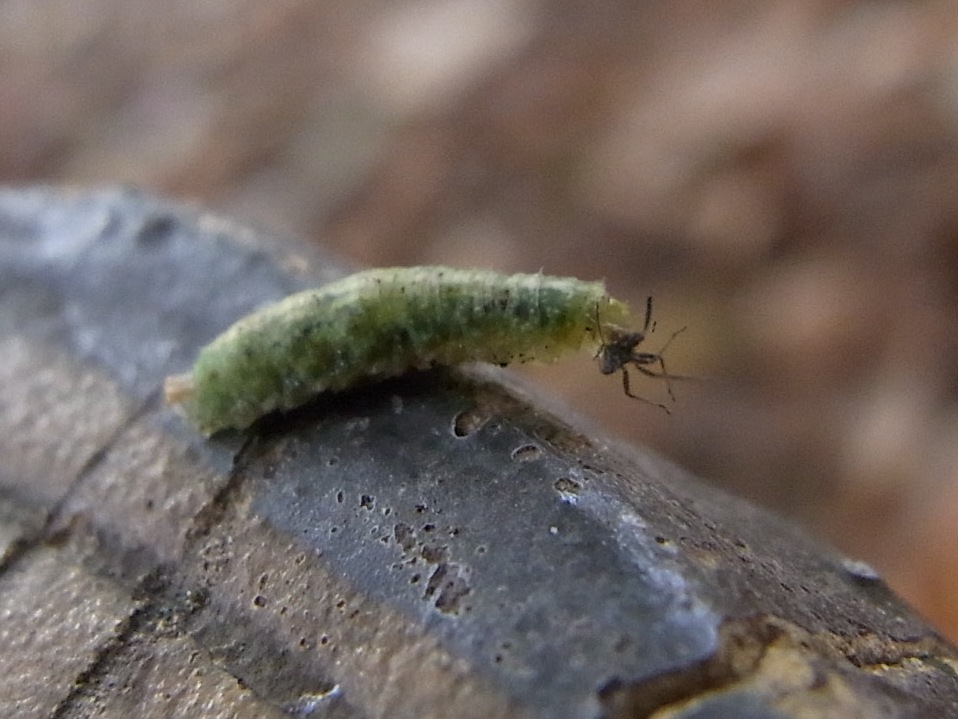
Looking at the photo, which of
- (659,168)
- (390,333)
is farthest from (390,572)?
(659,168)

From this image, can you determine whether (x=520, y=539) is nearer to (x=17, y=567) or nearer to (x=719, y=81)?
(x=17, y=567)

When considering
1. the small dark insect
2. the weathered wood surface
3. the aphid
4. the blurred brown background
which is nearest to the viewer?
the weathered wood surface

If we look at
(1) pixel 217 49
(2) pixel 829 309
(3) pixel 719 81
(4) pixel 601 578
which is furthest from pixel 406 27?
(4) pixel 601 578

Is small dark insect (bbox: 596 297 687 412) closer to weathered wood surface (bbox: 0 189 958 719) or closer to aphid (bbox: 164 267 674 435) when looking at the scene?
aphid (bbox: 164 267 674 435)

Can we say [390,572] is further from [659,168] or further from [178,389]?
[659,168]

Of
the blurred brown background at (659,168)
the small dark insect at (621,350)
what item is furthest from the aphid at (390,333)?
the blurred brown background at (659,168)

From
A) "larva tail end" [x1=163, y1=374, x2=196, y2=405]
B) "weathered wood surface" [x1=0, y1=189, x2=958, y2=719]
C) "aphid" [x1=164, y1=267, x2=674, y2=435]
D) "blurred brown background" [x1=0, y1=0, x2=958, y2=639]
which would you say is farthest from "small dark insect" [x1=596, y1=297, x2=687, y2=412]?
"blurred brown background" [x1=0, y1=0, x2=958, y2=639]

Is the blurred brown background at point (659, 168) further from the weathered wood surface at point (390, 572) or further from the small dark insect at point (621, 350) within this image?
the weathered wood surface at point (390, 572)
